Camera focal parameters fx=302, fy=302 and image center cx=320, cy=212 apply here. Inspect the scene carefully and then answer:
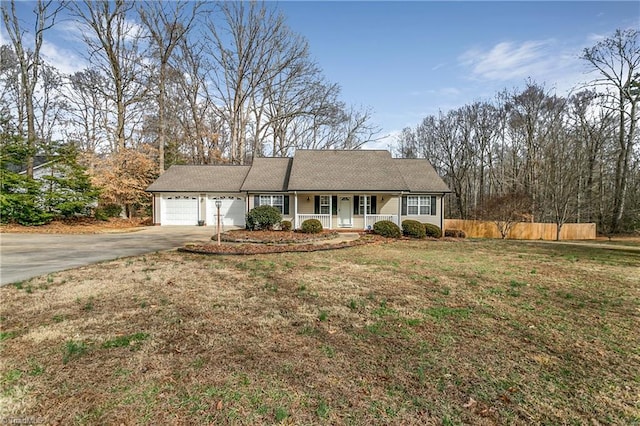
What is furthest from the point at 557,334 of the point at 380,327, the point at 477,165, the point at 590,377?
the point at 477,165

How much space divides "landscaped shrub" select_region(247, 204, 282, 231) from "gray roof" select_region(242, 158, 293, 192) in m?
3.14

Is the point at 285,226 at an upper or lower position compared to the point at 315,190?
lower

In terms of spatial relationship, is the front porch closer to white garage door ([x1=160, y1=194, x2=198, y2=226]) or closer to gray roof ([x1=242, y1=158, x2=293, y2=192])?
gray roof ([x1=242, y1=158, x2=293, y2=192])

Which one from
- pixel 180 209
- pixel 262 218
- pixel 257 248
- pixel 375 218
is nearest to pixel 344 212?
pixel 375 218

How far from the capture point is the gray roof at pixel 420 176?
62.5ft

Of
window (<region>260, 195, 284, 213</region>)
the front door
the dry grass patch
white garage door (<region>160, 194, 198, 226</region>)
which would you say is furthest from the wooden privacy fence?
white garage door (<region>160, 194, 198, 226</region>)

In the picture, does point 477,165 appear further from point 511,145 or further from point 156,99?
point 156,99

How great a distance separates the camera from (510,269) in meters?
8.23

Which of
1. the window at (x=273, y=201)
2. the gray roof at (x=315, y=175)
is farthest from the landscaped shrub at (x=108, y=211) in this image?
the window at (x=273, y=201)

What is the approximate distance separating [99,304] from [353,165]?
16.9 m

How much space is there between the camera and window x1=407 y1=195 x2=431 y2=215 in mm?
18969

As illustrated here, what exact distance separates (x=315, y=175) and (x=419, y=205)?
6810 millimetres

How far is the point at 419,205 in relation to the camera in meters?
19.0

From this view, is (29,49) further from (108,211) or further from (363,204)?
(363,204)
